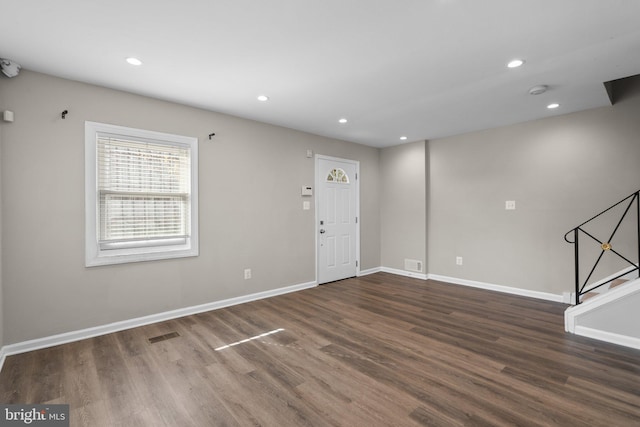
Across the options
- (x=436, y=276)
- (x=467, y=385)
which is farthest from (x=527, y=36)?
(x=436, y=276)

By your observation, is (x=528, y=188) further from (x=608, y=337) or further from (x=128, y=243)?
(x=128, y=243)

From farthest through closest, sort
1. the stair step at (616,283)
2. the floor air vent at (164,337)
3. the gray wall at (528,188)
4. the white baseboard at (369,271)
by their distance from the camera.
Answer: the white baseboard at (369,271), the gray wall at (528,188), the stair step at (616,283), the floor air vent at (164,337)

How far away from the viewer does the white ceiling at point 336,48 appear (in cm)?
190

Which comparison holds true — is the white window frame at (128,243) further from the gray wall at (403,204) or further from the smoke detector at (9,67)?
the gray wall at (403,204)

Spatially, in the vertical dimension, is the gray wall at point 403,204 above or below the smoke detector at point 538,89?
below

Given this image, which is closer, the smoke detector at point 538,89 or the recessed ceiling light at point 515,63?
the recessed ceiling light at point 515,63

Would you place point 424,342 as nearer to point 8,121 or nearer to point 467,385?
point 467,385

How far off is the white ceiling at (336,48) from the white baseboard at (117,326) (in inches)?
98.2

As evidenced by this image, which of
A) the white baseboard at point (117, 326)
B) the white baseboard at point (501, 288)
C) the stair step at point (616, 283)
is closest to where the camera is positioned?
the white baseboard at point (117, 326)

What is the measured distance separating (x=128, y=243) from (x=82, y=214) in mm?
509

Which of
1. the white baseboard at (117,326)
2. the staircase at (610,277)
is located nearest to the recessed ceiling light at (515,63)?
the staircase at (610,277)

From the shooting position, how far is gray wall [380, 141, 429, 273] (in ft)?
17.8

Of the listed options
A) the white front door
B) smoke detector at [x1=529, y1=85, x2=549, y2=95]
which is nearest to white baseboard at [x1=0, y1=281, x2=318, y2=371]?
the white front door

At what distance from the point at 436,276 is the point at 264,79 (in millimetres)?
4374
